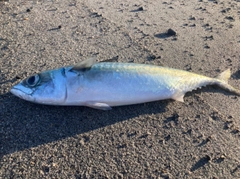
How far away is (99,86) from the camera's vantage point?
9.37 ft

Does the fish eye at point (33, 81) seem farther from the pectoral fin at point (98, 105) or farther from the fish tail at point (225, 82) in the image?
the fish tail at point (225, 82)

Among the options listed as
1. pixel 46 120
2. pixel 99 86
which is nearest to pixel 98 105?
pixel 99 86

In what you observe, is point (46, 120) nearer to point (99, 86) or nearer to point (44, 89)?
point (44, 89)

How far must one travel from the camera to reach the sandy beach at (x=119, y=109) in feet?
8.13

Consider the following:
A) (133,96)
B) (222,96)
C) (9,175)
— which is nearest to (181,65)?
(222,96)

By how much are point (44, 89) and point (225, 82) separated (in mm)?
2000

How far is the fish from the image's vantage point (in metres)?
2.81

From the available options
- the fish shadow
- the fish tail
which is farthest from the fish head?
the fish tail

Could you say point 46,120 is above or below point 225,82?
below

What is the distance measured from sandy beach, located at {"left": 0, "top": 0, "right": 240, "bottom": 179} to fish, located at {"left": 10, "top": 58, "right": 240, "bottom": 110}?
12 centimetres

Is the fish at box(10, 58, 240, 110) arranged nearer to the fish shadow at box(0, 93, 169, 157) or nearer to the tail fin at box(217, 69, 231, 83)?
the fish shadow at box(0, 93, 169, 157)

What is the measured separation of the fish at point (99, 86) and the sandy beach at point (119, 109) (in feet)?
0.39

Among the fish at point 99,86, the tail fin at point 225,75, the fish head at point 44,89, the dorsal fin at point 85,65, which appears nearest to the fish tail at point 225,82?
the tail fin at point 225,75

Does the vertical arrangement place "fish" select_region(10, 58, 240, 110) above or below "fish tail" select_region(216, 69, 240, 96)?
above
